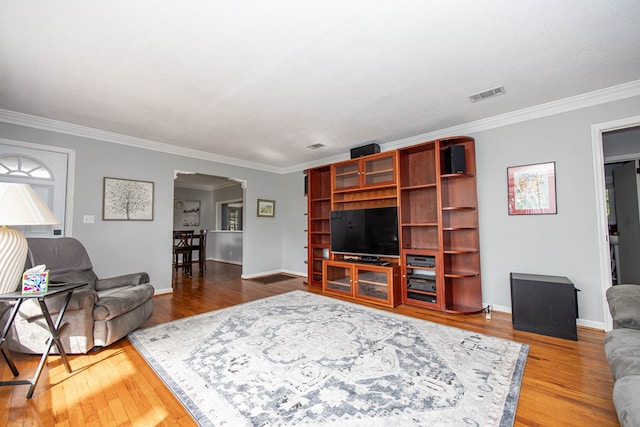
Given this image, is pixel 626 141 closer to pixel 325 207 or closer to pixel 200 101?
pixel 325 207

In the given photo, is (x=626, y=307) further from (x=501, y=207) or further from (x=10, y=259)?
(x=10, y=259)

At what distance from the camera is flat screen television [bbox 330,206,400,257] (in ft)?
12.5

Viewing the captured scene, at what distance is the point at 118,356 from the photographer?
222 cm

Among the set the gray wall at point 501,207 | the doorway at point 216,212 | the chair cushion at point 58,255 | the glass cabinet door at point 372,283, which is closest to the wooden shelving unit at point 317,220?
the glass cabinet door at point 372,283

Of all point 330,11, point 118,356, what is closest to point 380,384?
point 118,356

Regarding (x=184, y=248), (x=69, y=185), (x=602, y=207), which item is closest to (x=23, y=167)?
(x=69, y=185)

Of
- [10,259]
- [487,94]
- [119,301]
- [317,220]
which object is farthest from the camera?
[317,220]

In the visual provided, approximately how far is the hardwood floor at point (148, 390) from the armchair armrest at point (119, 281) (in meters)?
0.66

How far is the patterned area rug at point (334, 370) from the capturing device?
1521 millimetres

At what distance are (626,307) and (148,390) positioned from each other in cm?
315

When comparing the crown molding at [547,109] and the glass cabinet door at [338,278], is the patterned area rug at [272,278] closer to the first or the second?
the glass cabinet door at [338,278]

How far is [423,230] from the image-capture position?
3850 mm

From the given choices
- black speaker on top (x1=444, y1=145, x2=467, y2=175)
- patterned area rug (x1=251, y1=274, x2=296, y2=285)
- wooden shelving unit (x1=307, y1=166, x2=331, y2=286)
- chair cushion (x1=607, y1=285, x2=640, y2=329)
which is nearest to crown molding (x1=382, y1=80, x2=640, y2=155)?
black speaker on top (x1=444, y1=145, x2=467, y2=175)

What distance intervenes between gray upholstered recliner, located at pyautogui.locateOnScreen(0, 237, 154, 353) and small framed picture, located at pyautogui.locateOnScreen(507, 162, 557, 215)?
4.30 metres
